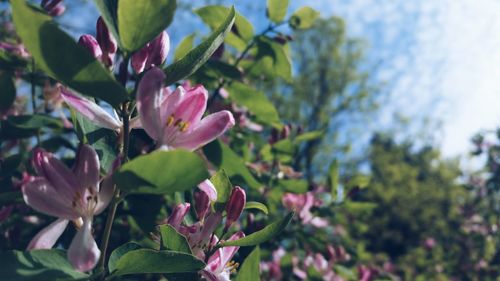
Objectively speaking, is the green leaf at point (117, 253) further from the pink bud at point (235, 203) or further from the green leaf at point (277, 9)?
the green leaf at point (277, 9)

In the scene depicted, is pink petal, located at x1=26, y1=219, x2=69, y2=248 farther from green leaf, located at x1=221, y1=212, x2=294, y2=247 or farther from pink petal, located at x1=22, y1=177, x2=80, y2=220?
green leaf, located at x1=221, y1=212, x2=294, y2=247

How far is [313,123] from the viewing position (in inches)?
733

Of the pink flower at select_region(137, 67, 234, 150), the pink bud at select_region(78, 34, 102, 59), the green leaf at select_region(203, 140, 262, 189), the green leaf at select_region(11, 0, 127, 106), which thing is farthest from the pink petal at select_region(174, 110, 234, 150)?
the green leaf at select_region(203, 140, 262, 189)

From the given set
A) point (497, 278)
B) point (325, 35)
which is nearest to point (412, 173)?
point (325, 35)

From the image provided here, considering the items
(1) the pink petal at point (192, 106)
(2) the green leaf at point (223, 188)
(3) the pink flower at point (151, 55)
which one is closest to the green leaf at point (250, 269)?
(2) the green leaf at point (223, 188)

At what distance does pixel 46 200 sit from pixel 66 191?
0.04 metres

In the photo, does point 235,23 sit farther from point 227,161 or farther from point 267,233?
point 267,233

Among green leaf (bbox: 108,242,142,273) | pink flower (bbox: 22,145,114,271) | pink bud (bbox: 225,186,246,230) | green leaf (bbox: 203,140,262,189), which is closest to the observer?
pink flower (bbox: 22,145,114,271)

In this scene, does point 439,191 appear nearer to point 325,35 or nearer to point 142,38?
point 325,35

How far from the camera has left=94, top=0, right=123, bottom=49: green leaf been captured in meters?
0.84

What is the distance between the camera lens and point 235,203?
1088mm

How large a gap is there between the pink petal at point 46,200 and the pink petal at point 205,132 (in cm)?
21

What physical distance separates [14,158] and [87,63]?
3.48 ft

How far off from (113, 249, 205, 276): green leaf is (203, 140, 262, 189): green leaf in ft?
2.41
